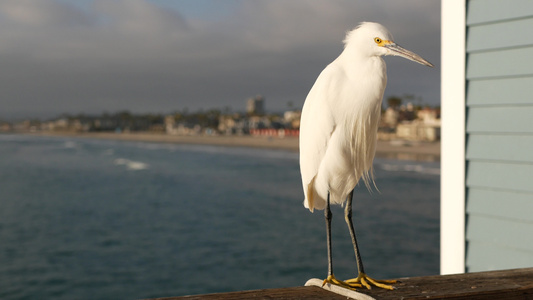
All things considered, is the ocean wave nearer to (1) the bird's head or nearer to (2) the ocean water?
(2) the ocean water

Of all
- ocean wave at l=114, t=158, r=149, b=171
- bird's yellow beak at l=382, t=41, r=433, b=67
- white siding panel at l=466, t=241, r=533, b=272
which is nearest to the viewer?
bird's yellow beak at l=382, t=41, r=433, b=67

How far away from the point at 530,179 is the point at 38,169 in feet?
141

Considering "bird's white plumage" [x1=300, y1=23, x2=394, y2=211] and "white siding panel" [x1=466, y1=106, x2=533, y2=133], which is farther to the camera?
"white siding panel" [x1=466, y1=106, x2=533, y2=133]

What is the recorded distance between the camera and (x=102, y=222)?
59.9ft

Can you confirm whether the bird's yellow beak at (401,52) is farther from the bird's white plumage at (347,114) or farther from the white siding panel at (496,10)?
the white siding panel at (496,10)

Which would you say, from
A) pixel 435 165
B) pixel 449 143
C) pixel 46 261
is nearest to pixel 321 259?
pixel 46 261

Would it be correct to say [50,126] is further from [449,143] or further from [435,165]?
[449,143]

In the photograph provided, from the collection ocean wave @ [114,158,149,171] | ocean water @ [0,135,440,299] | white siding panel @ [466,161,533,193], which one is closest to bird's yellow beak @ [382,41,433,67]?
white siding panel @ [466,161,533,193]

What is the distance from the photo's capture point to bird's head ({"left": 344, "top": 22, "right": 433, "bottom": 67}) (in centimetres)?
144

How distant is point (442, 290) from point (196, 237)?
14647mm

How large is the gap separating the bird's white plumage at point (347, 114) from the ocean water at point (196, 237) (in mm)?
8865

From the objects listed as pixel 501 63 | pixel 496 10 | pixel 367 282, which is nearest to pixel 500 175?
pixel 501 63

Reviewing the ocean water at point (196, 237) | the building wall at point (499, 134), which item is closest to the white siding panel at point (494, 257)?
the building wall at point (499, 134)

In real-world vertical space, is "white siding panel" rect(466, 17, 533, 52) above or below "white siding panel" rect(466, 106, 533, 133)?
above
